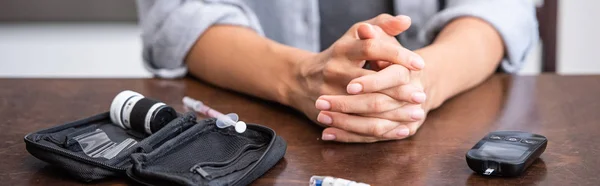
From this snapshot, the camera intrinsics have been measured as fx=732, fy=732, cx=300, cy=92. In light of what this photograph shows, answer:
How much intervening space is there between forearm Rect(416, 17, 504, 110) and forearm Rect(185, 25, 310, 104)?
6.8 inches

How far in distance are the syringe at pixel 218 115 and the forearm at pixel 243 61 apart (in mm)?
81

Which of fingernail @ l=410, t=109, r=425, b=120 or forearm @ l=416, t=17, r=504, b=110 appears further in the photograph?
forearm @ l=416, t=17, r=504, b=110

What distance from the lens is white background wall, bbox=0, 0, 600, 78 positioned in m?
2.15

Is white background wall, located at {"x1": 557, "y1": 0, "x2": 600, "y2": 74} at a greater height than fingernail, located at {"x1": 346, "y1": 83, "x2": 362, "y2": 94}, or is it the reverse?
fingernail, located at {"x1": 346, "y1": 83, "x2": 362, "y2": 94}

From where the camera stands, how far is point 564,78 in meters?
1.11

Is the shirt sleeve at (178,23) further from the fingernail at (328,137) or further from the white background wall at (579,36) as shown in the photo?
the white background wall at (579,36)

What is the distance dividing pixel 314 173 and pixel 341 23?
0.62 m

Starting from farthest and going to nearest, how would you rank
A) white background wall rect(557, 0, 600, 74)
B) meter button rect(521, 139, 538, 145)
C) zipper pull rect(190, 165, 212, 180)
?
white background wall rect(557, 0, 600, 74)
meter button rect(521, 139, 538, 145)
zipper pull rect(190, 165, 212, 180)

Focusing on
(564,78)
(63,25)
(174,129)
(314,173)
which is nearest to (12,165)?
(174,129)

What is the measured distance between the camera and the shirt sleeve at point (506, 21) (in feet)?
3.64

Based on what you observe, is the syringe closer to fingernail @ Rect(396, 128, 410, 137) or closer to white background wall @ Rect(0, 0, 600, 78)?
fingernail @ Rect(396, 128, 410, 137)

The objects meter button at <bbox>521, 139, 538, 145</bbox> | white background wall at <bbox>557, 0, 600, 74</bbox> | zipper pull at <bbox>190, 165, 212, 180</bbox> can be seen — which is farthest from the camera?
white background wall at <bbox>557, 0, 600, 74</bbox>

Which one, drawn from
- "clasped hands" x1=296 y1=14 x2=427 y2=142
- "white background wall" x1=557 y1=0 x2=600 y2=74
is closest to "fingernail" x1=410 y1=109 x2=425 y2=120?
"clasped hands" x1=296 y1=14 x2=427 y2=142

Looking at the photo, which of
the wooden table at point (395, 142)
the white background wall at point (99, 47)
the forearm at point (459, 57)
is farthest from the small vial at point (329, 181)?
the white background wall at point (99, 47)
